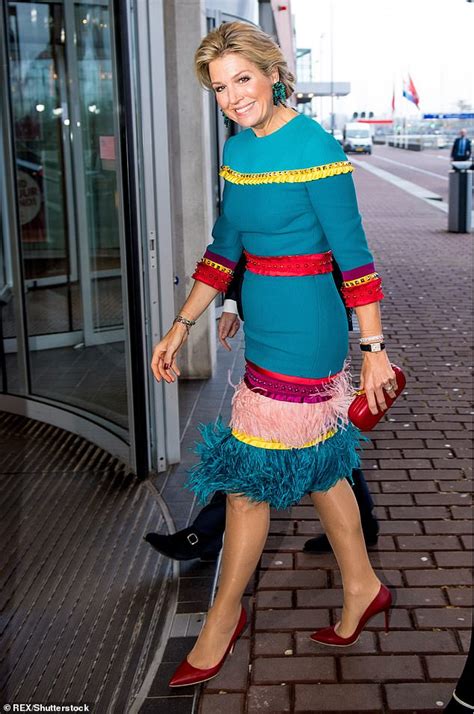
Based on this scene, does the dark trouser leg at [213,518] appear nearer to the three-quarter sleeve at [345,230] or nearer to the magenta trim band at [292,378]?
the magenta trim band at [292,378]

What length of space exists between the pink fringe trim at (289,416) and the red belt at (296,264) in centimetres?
37

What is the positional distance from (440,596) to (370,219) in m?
16.4

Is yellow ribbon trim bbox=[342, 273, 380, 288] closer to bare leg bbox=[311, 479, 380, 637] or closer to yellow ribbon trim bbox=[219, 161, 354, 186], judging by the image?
yellow ribbon trim bbox=[219, 161, 354, 186]

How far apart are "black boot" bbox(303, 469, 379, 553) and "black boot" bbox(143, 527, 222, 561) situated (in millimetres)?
427

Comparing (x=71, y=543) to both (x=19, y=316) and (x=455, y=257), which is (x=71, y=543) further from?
(x=455, y=257)

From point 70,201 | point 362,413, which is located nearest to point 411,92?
point 70,201

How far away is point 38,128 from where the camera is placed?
7.93 meters

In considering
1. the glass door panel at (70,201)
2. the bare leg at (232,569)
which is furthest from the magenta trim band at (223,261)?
the glass door panel at (70,201)

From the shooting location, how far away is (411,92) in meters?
38.5

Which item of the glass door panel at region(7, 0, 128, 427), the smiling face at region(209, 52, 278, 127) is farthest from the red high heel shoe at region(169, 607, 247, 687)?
the glass door panel at region(7, 0, 128, 427)

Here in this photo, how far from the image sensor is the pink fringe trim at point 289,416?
2684 millimetres

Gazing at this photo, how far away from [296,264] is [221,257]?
0.31m

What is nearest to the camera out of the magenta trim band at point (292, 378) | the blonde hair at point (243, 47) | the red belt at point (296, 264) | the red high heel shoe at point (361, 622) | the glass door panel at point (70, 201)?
the blonde hair at point (243, 47)

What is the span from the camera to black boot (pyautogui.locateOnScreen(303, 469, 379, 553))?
3499 millimetres
